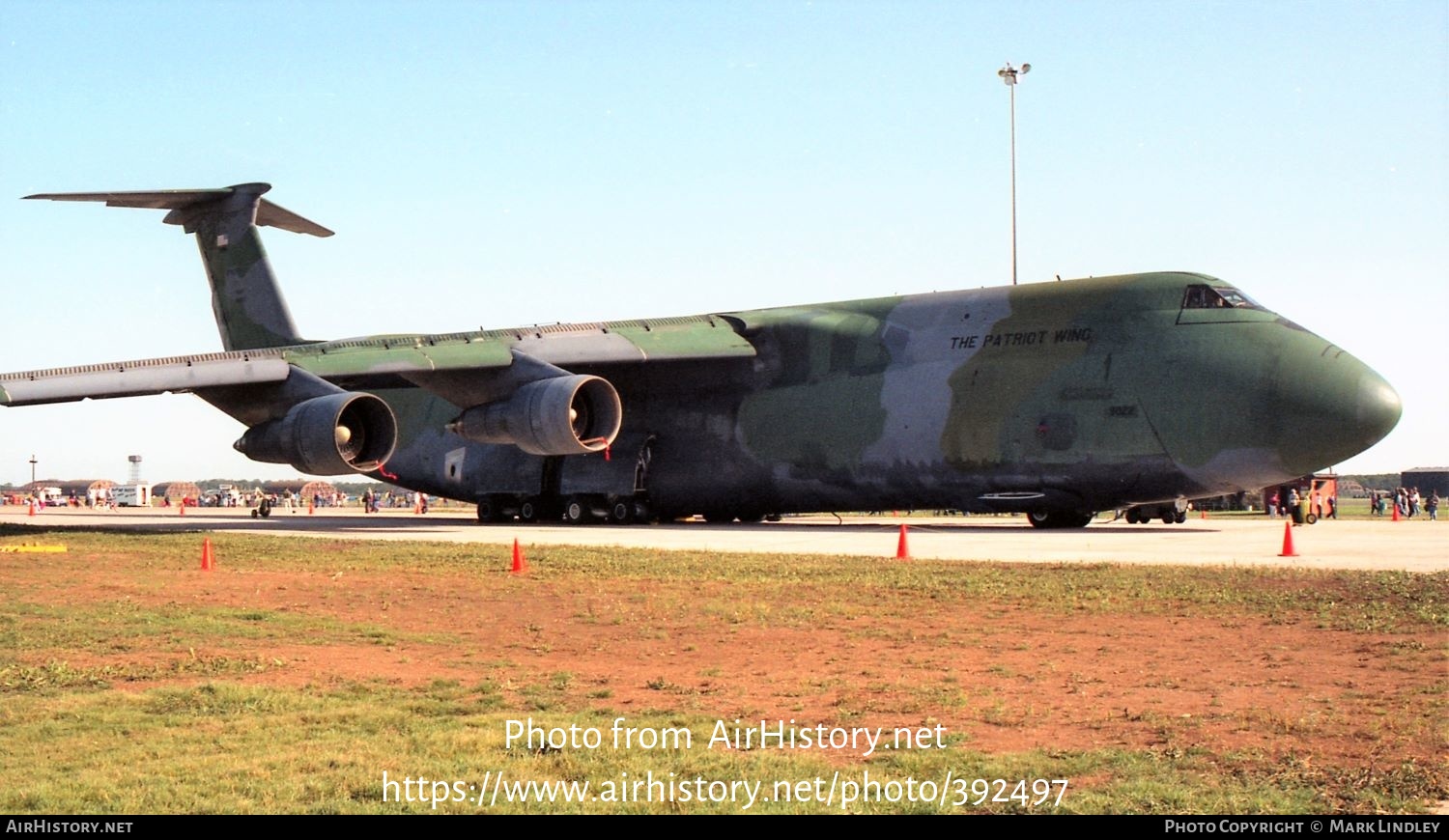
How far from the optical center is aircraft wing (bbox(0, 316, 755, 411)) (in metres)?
25.2

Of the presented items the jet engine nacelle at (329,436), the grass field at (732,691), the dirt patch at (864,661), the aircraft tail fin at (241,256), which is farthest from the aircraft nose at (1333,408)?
the aircraft tail fin at (241,256)

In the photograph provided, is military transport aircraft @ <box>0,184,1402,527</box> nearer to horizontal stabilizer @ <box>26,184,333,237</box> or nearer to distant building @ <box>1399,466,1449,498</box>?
horizontal stabilizer @ <box>26,184,333,237</box>

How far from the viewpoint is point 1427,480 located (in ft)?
297

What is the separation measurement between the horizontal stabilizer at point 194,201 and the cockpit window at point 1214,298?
2035cm

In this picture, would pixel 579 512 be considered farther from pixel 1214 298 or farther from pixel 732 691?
pixel 732 691

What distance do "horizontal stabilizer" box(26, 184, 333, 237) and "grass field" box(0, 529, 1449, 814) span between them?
15.9m

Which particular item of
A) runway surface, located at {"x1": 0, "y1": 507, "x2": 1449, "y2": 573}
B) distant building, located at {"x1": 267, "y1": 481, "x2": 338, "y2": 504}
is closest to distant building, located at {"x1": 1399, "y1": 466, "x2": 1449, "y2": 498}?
runway surface, located at {"x1": 0, "y1": 507, "x2": 1449, "y2": 573}

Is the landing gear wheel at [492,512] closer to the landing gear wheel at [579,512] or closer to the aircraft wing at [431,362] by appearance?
the landing gear wheel at [579,512]

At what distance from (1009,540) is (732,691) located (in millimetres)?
15505

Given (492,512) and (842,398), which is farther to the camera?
(492,512)

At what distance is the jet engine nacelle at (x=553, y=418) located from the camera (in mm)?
27188

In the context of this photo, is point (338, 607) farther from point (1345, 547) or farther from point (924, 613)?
point (1345, 547)

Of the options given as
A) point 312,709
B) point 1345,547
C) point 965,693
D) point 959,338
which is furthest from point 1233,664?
point 959,338

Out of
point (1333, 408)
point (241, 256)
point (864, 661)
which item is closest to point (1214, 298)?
point (1333, 408)
